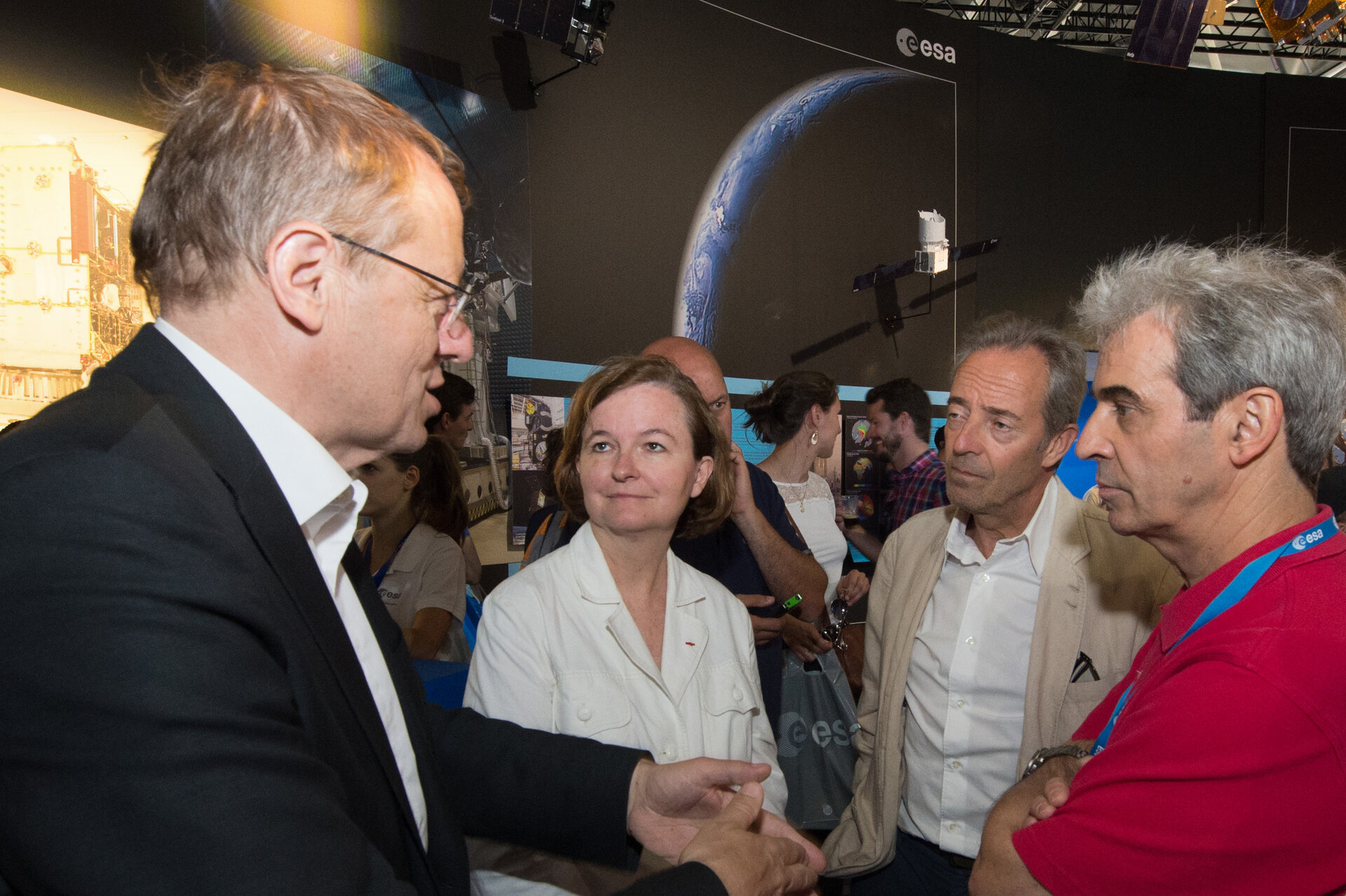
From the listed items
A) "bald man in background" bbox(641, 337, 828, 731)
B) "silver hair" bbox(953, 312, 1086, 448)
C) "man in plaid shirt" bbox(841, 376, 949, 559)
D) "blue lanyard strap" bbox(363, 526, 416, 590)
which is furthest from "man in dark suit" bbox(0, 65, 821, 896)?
"man in plaid shirt" bbox(841, 376, 949, 559)

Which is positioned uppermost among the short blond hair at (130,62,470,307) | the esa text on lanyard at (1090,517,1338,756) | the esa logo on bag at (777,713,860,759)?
the short blond hair at (130,62,470,307)

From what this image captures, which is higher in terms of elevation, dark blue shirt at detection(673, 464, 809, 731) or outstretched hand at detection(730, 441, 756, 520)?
outstretched hand at detection(730, 441, 756, 520)

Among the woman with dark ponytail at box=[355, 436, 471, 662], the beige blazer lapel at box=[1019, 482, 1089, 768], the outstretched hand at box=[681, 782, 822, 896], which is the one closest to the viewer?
the outstretched hand at box=[681, 782, 822, 896]

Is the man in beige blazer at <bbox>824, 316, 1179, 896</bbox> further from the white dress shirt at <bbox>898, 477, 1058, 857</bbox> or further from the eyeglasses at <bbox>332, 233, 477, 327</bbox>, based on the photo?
the eyeglasses at <bbox>332, 233, 477, 327</bbox>

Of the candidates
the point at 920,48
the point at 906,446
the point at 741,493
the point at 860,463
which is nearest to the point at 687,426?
the point at 741,493

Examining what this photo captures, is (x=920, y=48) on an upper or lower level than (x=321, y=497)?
upper

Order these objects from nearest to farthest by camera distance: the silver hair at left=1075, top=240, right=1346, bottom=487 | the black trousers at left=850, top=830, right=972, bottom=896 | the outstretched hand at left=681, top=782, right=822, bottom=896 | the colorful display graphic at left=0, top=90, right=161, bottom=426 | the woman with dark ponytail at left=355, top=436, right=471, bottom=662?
1. the outstretched hand at left=681, top=782, right=822, bottom=896
2. the silver hair at left=1075, top=240, right=1346, bottom=487
3. the black trousers at left=850, top=830, right=972, bottom=896
4. the colorful display graphic at left=0, top=90, right=161, bottom=426
5. the woman with dark ponytail at left=355, top=436, right=471, bottom=662

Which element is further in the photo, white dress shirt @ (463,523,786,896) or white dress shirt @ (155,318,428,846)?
white dress shirt @ (463,523,786,896)

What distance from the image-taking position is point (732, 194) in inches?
222

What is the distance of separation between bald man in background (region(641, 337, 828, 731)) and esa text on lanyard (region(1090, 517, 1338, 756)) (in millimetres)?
1398

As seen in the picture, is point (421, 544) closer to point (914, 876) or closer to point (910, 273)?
point (914, 876)

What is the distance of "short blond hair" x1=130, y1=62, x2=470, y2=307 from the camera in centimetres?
96

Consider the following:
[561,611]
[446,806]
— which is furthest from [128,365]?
[561,611]

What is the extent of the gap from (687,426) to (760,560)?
0.75 m
